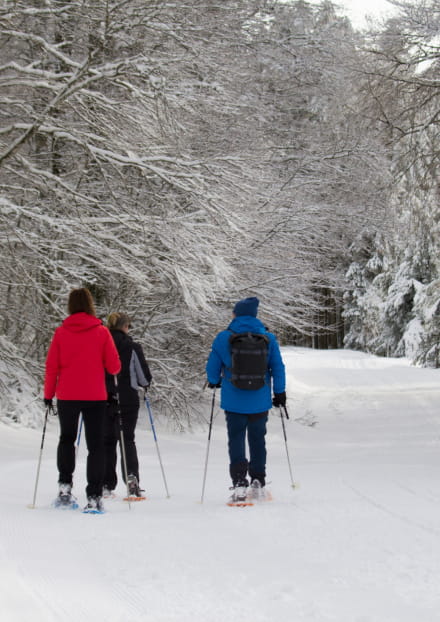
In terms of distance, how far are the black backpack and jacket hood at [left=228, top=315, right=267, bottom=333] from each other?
8cm

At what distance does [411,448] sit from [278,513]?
611 cm

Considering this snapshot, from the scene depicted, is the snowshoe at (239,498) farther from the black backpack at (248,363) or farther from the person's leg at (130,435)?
the person's leg at (130,435)

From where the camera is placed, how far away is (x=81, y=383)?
6.57 m

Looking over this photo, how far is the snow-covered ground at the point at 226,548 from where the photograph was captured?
3.93m

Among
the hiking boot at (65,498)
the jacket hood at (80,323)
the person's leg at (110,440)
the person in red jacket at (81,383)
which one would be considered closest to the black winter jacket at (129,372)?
the person's leg at (110,440)

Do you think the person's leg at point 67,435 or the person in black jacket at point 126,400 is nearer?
the person's leg at point 67,435

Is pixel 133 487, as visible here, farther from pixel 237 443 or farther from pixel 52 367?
pixel 52 367

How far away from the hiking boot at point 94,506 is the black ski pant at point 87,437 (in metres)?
0.03

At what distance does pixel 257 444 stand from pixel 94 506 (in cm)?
157

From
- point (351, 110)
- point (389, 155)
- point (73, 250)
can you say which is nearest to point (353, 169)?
point (389, 155)

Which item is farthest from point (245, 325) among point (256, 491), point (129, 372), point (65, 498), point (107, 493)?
point (65, 498)

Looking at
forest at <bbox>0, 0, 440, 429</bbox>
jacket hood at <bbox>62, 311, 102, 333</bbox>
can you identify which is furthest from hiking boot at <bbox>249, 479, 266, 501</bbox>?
forest at <bbox>0, 0, 440, 429</bbox>

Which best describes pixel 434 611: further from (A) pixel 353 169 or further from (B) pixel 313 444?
(A) pixel 353 169

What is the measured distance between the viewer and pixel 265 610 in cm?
390
